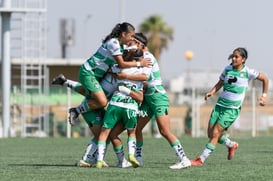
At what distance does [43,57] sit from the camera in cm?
3584

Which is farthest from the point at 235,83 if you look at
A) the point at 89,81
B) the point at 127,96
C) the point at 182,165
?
the point at 89,81

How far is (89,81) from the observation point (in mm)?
13852

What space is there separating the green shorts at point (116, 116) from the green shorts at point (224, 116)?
1.74m

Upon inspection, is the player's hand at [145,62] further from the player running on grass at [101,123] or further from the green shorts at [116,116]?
the green shorts at [116,116]

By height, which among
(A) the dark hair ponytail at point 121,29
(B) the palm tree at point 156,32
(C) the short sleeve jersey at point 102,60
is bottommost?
(B) the palm tree at point 156,32

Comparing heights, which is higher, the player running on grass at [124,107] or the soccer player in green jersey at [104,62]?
the soccer player in green jersey at [104,62]

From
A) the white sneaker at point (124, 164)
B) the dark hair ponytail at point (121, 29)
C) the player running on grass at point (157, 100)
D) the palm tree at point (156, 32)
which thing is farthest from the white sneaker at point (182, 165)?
the palm tree at point (156, 32)

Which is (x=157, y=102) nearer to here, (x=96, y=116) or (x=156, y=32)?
(x=96, y=116)

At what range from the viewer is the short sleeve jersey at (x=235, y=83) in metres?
15.0

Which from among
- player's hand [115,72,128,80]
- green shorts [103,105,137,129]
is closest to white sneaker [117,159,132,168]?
green shorts [103,105,137,129]

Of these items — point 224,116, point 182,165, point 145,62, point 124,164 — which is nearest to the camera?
point 145,62

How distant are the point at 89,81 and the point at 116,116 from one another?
62 cm

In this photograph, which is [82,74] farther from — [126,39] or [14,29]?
[14,29]

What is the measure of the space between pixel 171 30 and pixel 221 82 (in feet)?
257
